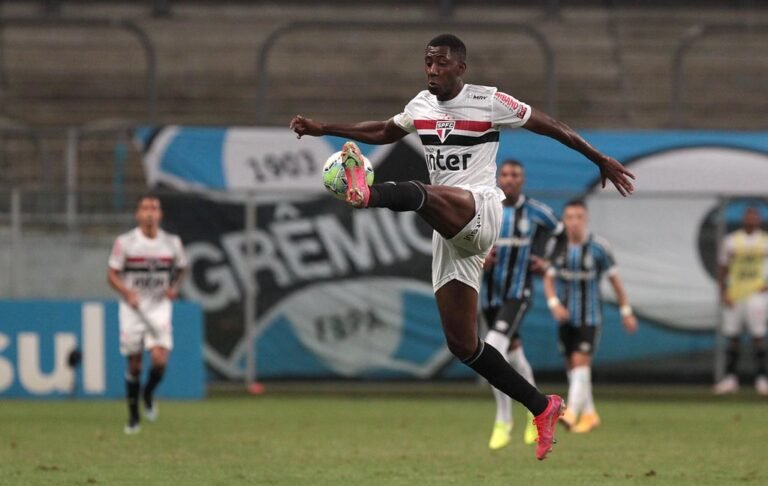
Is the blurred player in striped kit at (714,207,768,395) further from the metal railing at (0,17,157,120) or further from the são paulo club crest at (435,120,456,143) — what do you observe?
the são paulo club crest at (435,120,456,143)

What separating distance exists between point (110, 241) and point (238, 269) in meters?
1.72

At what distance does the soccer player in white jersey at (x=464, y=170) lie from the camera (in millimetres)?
8766

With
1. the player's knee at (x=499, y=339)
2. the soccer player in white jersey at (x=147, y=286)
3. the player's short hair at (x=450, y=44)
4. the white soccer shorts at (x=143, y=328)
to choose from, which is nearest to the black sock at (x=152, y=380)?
the soccer player in white jersey at (x=147, y=286)

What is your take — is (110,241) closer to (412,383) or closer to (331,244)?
(331,244)

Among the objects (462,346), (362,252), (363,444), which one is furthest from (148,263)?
(462,346)

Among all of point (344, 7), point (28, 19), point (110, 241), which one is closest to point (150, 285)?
point (110, 241)

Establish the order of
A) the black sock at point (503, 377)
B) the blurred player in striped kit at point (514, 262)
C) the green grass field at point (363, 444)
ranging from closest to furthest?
the black sock at point (503, 377) < the green grass field at point (363, 444) < the blurred player in striped kit at point (514, 262)

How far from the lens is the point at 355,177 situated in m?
8.21

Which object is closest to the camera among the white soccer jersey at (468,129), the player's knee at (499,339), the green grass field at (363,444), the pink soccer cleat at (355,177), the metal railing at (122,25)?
the pink soccer cleat at (355,177)

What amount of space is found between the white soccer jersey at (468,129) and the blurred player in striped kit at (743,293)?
34.2ft

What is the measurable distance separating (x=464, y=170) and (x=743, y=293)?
35.4 feet

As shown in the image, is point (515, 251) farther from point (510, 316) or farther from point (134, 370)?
point (134, 370)

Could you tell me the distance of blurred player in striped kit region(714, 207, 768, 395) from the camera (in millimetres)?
18781

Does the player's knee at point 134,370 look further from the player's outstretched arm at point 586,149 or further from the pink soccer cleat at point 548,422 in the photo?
the player's outstretched arm at point 586,149
